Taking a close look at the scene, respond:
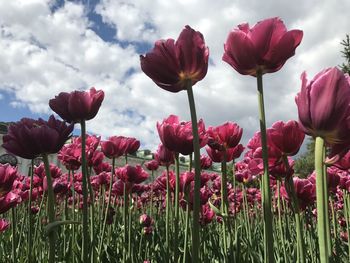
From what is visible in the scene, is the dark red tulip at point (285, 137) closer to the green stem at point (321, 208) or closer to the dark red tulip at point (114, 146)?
the green stem at point (321, 208)

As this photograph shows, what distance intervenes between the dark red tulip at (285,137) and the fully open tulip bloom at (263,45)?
0.27 m

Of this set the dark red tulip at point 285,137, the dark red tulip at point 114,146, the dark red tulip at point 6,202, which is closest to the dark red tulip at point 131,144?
the dark red tulip at point 114,146

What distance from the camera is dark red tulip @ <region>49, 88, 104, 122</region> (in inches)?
63.9

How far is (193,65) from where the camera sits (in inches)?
43.6

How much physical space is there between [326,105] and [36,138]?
0.97 metres

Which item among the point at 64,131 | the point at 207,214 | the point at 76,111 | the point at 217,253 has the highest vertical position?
the point at 76,111

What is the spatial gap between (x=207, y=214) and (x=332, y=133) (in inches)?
98.3

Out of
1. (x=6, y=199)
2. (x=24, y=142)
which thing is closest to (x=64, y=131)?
(x=24, y=142)

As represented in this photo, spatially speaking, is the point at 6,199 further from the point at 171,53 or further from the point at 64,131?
the point at 171,53

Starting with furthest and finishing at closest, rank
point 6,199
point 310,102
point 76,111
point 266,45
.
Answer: point 6,199
point 76,111
point 266,45
point 310,102

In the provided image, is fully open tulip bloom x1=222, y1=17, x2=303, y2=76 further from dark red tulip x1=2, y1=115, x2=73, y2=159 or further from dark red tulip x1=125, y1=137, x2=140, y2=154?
dark red tulip x1=125, y1=137, x2=140, y2=154

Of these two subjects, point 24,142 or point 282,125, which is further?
point 24,142

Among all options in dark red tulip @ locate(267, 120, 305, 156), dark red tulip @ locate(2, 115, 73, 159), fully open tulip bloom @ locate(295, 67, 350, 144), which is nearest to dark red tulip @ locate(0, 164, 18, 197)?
dark red tulip @ locate(2, 115, 73, 159)

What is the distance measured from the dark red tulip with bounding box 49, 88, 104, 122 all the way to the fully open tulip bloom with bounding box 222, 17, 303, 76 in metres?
0.79
